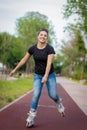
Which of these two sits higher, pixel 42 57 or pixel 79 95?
pixel 42 57

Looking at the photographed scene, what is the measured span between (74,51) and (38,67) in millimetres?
83011

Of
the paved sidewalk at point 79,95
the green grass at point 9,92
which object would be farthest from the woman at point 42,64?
the green grass at point 9,92

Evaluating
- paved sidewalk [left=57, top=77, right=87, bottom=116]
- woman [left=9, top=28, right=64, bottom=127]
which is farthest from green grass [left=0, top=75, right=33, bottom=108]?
woman [left=9, top=28, right=64, bottom=127]

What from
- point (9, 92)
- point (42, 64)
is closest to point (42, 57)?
point (42, 64)

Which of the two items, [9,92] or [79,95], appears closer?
[9,92]

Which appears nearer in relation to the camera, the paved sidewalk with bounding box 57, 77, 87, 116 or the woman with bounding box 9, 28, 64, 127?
the woman with bounding box 9, 28, 64, 127

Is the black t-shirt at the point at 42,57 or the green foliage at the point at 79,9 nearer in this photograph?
the black t-shirt at the point at 42,57

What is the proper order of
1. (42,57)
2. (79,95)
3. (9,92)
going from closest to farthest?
1. (42,57)
2. (9,92)
3. (79,95)

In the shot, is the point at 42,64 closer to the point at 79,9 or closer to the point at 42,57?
the point at 42,57

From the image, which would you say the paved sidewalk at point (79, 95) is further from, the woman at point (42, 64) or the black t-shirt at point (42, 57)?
the black t-shirt at point (42, 57)

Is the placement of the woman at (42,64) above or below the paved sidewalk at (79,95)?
above

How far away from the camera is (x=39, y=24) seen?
281 feet

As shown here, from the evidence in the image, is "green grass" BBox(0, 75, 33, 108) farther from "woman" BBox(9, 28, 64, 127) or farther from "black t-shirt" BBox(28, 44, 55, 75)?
"black t-shirt" BBox(28, 44, 55, 75)

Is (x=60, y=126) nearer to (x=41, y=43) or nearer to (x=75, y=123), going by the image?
(x=75, y=123)
